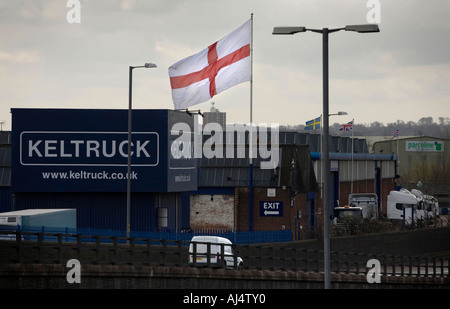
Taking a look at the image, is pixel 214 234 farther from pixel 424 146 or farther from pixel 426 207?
pixel 424 146

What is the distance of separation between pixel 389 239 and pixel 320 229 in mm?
8116

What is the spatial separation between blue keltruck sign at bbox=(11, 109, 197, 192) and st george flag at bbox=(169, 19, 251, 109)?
10.9 meters

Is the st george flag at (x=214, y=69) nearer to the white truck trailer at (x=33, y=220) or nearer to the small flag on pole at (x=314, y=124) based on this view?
the white truck trailer at (x=33, y=220)

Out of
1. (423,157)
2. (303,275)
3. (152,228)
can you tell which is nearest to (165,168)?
(152,228)

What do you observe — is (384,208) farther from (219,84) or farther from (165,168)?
(219,84)

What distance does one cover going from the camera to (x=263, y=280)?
3559 cm

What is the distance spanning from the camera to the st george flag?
136 feet

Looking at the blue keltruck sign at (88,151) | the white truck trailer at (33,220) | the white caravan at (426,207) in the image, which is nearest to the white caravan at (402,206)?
the white caravan at (426,207)

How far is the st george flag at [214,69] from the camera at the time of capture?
41.4m

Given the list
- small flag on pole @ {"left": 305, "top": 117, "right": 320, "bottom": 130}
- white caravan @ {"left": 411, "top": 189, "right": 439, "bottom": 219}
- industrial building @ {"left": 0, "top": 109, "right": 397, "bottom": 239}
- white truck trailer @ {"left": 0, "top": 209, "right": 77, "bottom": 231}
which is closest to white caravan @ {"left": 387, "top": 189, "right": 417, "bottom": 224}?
white caravan @ {"left": 411, "top": 189, "right": 439, "bottom": 219}

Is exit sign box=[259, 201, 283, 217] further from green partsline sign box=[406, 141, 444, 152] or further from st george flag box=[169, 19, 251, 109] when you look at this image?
green partsline sign box=[406, 141, 444, 152]

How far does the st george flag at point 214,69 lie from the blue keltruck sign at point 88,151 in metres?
10.9
